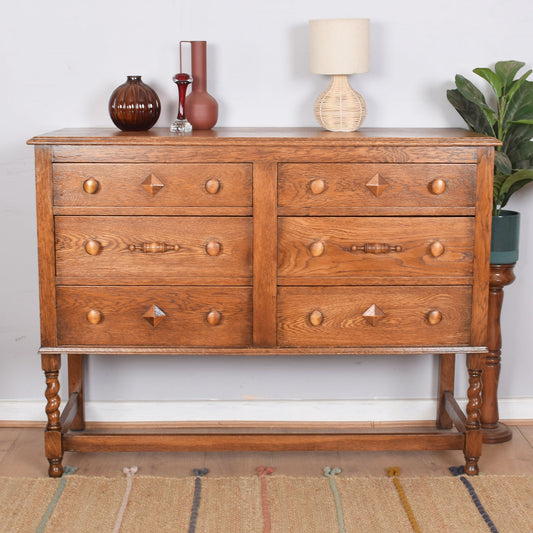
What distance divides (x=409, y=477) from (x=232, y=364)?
30.4 inches

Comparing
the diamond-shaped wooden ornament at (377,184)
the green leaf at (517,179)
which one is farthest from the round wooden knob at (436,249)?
the green leaf at (517,179)

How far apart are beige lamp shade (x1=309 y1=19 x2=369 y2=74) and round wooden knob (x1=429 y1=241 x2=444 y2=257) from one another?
61 cm

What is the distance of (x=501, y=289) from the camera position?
9.17 ft

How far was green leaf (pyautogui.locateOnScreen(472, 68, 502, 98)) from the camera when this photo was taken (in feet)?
8.59

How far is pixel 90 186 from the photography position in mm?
2393

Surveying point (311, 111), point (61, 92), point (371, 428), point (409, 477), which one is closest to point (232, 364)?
point (371, 428)

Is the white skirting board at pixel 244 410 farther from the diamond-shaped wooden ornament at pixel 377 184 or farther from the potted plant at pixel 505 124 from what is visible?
the diamond-shaped wooden ornament at pixel 377 184

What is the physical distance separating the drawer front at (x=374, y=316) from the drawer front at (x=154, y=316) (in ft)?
0.48

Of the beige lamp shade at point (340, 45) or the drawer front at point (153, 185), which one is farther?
the beige lamp shade at point (340, 45)

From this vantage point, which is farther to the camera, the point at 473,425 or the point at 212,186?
the point at 473,425

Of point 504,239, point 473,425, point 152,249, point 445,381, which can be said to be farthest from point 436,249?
point 152,249

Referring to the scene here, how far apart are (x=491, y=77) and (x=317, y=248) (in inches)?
32.5

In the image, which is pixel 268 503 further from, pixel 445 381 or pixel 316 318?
pixel 445 381

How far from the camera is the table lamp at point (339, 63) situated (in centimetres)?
255
